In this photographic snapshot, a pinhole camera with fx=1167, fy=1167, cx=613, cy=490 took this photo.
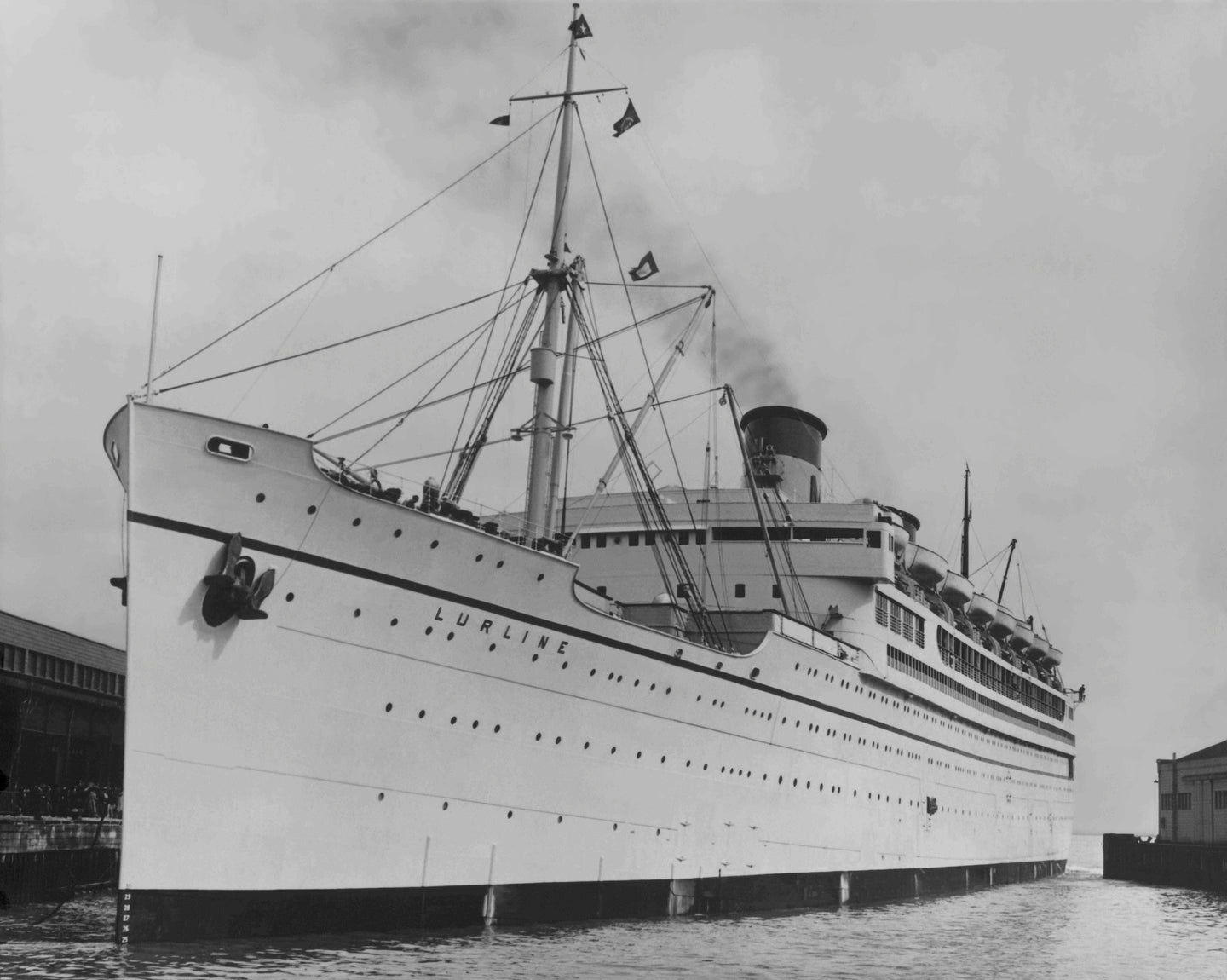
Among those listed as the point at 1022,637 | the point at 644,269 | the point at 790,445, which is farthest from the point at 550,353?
the point at 1022,637

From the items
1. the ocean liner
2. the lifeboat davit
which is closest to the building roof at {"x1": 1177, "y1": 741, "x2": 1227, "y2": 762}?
the lifeboat davit

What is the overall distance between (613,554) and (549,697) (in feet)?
30.8

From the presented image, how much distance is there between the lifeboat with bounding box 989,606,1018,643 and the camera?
3994cm

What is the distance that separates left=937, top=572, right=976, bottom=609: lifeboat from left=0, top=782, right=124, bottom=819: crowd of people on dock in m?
23.0

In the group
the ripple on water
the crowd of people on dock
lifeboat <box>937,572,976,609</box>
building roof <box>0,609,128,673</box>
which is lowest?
the ripple on water

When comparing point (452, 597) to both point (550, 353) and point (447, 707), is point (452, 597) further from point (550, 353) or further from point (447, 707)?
point (550, 353)

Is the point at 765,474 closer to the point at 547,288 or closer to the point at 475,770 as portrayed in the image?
the point at 547,288

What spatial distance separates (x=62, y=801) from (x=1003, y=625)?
29.7 metres

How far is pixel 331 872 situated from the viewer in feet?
44.7

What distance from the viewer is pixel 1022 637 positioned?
43.0 m

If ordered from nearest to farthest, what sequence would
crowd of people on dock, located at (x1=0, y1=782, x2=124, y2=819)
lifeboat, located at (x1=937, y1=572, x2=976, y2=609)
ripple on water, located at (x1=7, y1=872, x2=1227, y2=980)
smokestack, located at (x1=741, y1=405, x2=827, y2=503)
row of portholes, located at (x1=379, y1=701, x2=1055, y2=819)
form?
1. ripple on water, located at (x1=7, y1=872, x2=1227, y2=980)
2. row of portholes, located at (x1=379, y1=701, x2=1055, y2=819)
3. crowd of people on dock, located at (x1=0, y1=782, x2=124, y2=819)
4. smokestack, located at (x1=741, y1=405, x2=827, y2=503)
5. lifeboat, located at (x1=937, y1=572, x2=976, y2=609)

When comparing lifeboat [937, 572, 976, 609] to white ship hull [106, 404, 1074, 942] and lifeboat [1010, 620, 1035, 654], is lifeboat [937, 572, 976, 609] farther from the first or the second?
white ship hull [106, 404, 1074, 942]

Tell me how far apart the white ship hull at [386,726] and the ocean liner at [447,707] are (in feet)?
0.10

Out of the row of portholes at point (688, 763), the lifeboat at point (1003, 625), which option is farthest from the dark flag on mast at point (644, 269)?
the lifeboat at point (1003, 625)
